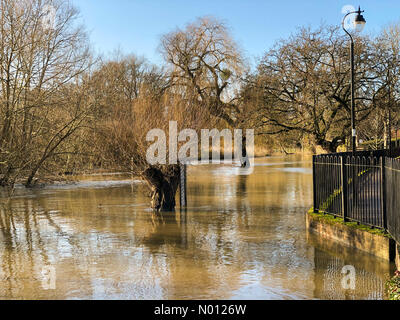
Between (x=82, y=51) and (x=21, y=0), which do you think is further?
(x=82, y=51)

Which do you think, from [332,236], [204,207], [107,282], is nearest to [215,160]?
[204,207]

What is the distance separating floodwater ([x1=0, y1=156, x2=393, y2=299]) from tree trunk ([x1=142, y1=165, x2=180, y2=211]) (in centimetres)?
79

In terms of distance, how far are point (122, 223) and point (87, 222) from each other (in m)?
1.46

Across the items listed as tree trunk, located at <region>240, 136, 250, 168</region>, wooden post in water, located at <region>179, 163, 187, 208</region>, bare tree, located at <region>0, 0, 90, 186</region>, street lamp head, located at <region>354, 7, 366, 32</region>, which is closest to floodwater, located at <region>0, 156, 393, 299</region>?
wooden post in water, located at <region>179, 163, 187, 208</region>

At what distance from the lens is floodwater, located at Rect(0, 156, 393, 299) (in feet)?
31.0

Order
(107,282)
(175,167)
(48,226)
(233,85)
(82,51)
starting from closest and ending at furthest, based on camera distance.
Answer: (107,282) < (82,51) < (48,226) < (175,167) < (233,85)

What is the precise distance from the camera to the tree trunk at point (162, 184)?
20.7m

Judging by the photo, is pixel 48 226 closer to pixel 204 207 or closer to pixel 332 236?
pixel 204 207

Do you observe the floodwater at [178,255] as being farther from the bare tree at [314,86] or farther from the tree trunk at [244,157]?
the tree trunk at [244,157]

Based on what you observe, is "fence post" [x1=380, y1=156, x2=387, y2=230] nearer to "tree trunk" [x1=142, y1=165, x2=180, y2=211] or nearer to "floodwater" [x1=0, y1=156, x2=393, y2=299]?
"floodwater" [x1=0, y1=156, x2=393, y2=299]

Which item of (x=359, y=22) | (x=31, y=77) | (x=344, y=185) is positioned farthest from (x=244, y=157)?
(x=31, y=77)

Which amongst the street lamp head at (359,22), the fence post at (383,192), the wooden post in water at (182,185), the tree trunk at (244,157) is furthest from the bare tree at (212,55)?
the fence post at (383,192)

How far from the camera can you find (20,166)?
43.7 ft
